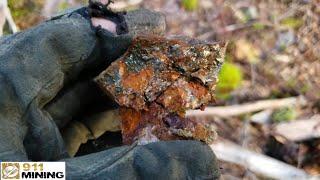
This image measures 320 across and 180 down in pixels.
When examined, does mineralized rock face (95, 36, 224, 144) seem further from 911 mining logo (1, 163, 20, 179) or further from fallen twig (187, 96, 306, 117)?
fallen twig (187, 96, 306, 117)

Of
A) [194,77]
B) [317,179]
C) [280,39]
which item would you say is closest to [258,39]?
[280,39]

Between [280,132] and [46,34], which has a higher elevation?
[46,34]

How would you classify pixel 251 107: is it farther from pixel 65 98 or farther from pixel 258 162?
pixel 65 98

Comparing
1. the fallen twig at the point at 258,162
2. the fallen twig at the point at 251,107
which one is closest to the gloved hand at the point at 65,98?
the fallen twig at the point at 258,162

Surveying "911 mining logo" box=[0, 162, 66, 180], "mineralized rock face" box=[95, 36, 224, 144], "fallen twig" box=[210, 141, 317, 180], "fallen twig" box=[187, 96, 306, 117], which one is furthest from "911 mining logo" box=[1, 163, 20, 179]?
"fallen twig" box=[187, 96, 306, 117]

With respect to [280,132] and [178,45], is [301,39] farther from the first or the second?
[178,45]

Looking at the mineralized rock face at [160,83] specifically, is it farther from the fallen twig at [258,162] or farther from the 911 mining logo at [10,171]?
the fallen twig at [258,162]
